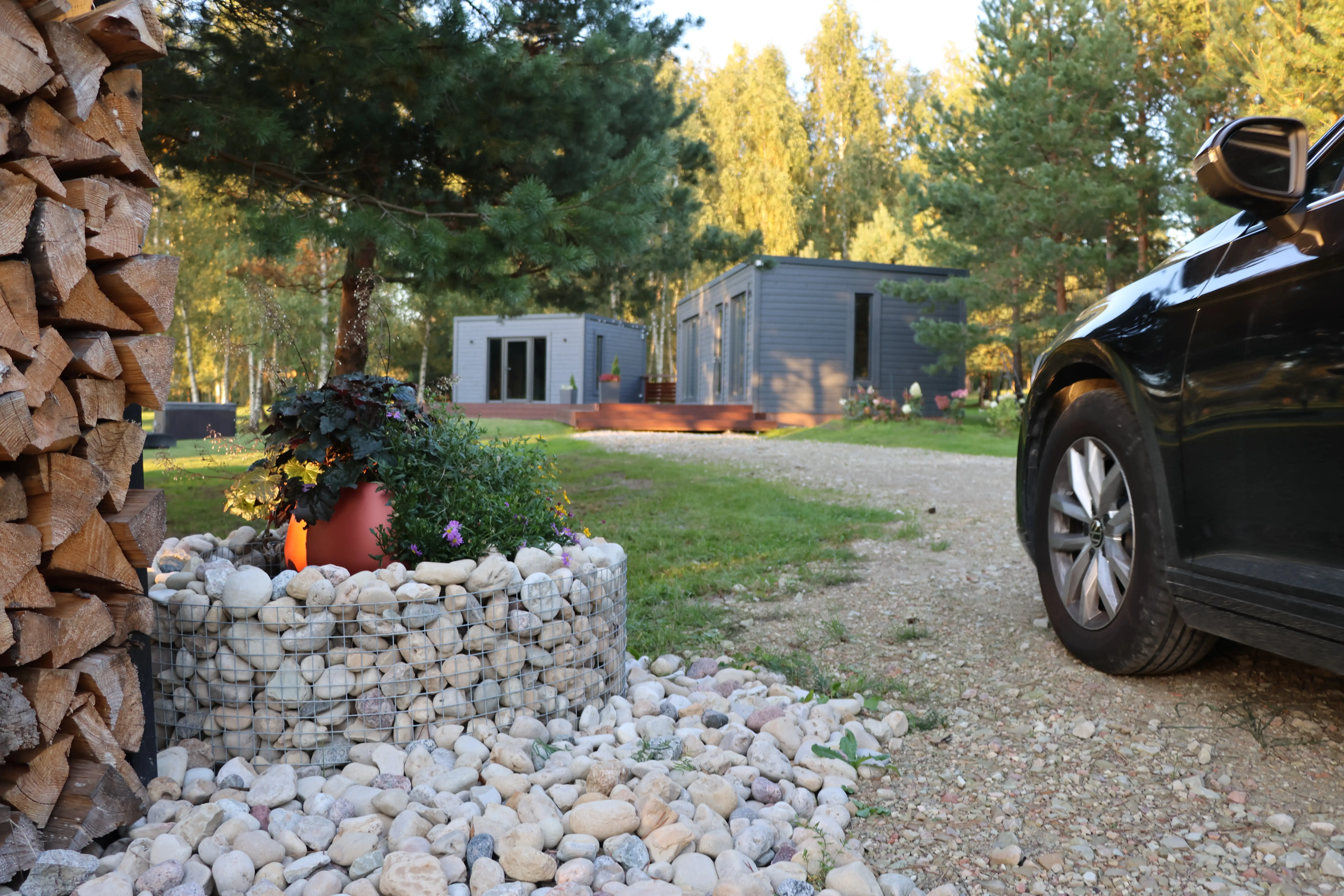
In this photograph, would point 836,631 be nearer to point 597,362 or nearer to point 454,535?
point 454,535

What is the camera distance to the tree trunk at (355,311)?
13.4 feet

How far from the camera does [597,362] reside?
2311 centimetres

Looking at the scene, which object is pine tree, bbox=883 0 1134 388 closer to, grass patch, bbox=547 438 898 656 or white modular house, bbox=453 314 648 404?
grass patch, bbox=547 438 898 656

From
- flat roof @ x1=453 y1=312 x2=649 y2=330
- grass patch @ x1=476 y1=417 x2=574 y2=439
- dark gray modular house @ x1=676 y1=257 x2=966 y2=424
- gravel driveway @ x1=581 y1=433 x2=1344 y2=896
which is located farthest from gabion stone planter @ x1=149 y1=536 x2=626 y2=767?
flat roof @ x1=453 y1=312 x2=649 y2=330

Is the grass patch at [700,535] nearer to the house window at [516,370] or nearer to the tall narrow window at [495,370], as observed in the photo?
the house window at [516,370]

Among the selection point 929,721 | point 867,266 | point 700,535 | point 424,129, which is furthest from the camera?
point 867,266

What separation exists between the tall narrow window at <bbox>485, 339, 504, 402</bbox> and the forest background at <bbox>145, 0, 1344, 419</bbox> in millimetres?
2412

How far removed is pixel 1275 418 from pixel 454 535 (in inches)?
77.7

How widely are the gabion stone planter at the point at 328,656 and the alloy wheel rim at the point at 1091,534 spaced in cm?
160

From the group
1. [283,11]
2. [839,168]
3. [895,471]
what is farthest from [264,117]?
[839,168]

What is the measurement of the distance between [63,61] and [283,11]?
3.67 meters

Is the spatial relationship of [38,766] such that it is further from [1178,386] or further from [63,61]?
[1178,386]

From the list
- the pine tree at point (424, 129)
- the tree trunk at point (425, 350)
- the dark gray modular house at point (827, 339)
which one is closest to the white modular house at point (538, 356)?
the tree trunk at point (425, 350)

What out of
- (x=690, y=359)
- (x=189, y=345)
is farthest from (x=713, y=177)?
(x=189, y=345)
